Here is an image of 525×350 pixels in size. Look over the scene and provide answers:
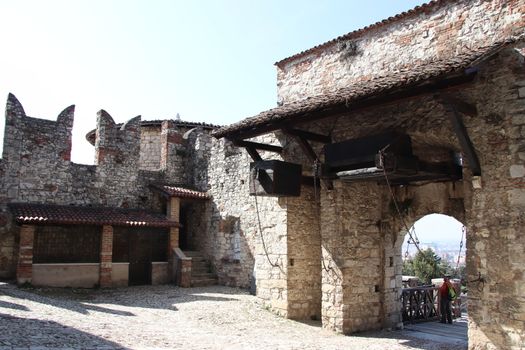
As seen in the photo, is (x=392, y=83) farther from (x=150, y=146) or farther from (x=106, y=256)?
(x=150, y=146)

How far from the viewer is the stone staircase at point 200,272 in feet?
48.2

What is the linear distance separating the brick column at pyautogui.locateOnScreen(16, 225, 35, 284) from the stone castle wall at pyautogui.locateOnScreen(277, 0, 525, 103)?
25.5 feet

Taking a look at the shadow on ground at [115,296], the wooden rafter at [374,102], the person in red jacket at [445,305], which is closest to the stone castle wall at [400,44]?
the wooden rafter at [374,102]

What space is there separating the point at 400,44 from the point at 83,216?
32.9 ft

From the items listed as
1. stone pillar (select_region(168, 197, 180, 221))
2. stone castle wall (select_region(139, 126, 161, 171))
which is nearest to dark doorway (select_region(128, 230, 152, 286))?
stone pillar (select_region(168, 197, 180, 221))

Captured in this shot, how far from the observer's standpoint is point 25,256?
12344 millimetres

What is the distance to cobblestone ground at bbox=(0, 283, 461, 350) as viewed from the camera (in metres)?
6.60

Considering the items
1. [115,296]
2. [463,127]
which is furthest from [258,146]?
[115,296]

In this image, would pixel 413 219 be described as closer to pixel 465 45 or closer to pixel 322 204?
pixel 322 204

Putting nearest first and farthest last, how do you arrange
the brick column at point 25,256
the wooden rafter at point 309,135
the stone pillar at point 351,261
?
the wooden rafter at point 309,135, the stone pillar at point 351,261, the brick column at point 25,256

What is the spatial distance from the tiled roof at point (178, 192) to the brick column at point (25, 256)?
430cm

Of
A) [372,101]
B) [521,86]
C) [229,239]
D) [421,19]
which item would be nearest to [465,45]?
[421,19]

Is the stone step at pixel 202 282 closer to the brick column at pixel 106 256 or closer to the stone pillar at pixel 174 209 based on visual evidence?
the stone pillar at pixel 174 209

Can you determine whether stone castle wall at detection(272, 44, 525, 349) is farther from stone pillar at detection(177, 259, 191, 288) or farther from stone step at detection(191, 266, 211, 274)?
stone step at detection(191, 266, 211, 274)
